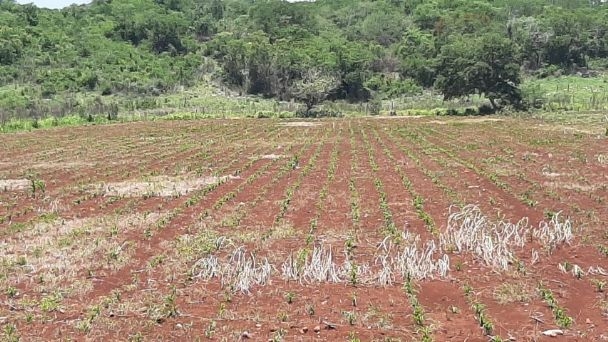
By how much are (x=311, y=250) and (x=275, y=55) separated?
62429 mm

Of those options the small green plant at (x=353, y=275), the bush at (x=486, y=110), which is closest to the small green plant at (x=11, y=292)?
the small green plant at (x=353, y=275)

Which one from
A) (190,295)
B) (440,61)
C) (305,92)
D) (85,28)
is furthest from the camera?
(85,28)

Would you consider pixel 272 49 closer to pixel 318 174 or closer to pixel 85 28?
pixel 85 28

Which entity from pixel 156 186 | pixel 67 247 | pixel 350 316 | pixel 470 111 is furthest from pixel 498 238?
pixel 470 111

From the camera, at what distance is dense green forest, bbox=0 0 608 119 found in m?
47.6

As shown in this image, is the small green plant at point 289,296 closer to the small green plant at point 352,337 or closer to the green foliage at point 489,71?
the small green plant at point 352,337

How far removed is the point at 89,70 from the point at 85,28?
2000cm

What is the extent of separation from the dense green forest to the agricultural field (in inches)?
1125

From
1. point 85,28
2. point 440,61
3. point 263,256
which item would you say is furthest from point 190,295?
point 85,28

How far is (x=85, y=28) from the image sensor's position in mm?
85875

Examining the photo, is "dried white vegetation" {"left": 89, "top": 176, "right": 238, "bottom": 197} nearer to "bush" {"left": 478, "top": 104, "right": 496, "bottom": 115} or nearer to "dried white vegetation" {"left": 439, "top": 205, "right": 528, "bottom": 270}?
"dried white vegetation" {"left": 439, "top": 205, "right": 528, "bottom": 270}

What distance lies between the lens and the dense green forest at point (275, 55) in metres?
47.6

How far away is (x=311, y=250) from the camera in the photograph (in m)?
9.95

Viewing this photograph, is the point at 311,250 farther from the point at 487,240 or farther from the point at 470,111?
the point at 470,111
